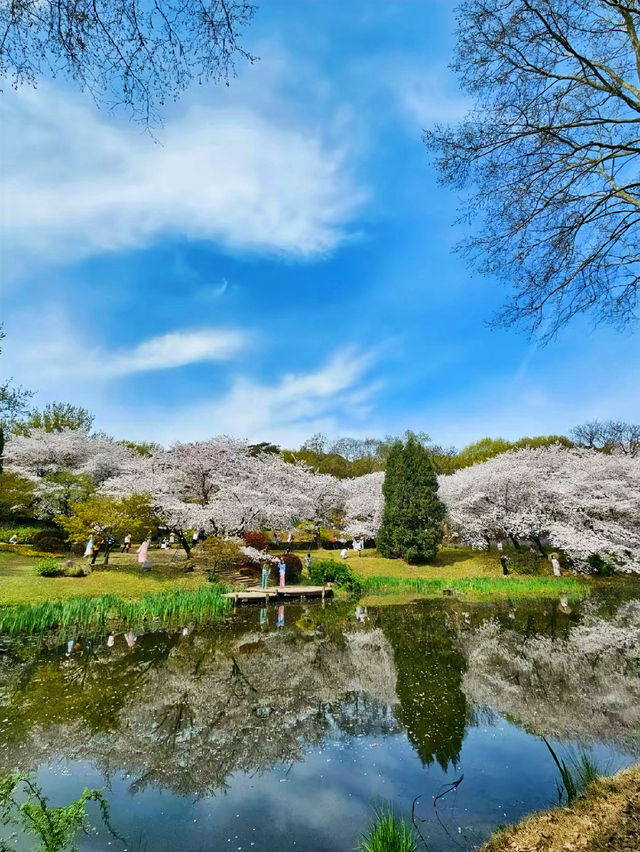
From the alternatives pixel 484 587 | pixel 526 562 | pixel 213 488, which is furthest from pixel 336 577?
pixel 526 562

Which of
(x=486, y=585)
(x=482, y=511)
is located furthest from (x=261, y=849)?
(x=482, y=511)

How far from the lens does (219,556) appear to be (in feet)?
61.4

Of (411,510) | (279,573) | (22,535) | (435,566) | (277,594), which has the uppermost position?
(411,510)

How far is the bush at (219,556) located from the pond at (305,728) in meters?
6.97

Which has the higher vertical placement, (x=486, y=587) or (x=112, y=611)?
(x=112, y=611)

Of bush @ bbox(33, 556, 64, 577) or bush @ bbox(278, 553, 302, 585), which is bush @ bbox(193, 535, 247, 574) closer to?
bush @ bbox(278, 553, 302, 585)

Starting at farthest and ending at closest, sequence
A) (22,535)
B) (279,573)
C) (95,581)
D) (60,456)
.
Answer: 1. (60,456)
2. (22,535)
3. (279,573)
4. (95,581)

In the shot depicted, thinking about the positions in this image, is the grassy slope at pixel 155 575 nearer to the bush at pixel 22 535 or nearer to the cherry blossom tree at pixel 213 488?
the cherry blossom tree at pixel 213 488

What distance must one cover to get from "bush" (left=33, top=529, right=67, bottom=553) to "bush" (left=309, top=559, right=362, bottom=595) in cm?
1193

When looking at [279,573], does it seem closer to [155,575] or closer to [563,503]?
[155,575]

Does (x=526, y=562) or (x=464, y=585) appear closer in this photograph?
(x=464, y=585)

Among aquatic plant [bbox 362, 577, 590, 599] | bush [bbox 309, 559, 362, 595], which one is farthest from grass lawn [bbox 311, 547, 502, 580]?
bush [bbox 309, 559, 362, 595]

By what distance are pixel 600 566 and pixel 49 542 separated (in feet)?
87.8

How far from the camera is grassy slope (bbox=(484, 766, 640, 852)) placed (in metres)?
3.09
